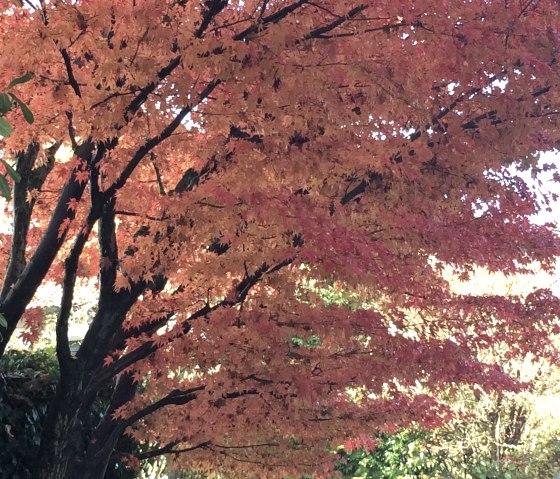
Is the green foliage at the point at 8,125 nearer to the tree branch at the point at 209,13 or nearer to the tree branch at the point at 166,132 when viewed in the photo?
the tree branch at the point at 209,13

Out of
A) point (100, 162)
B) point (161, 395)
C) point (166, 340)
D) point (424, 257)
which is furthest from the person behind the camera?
point (161, 395)

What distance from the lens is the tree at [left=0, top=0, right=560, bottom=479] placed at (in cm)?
348

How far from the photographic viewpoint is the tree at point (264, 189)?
11.4ft

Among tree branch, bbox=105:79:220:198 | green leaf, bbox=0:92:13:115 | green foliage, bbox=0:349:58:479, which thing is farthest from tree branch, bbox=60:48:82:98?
green foliage, bbox=0:349:58:479

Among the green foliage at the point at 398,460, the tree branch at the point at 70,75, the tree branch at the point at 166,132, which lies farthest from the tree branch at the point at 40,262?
the green foliage at the point at 398,460

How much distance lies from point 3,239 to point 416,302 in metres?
4.80

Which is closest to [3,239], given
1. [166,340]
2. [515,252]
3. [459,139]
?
[166,340]

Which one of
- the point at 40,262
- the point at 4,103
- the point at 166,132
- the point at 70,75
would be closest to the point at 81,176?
the point at 40,262

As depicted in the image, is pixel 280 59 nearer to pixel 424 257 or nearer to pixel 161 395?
pixel 424 257

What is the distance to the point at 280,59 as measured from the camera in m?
3.51

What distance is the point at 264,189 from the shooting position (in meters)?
4.09

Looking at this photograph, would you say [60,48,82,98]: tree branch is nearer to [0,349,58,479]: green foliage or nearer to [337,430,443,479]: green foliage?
[0,349,58,479]: green foliage

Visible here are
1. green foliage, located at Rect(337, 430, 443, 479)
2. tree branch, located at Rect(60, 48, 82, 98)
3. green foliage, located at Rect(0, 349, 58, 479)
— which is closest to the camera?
tree branch, located at Rect(60, 48, 82, 98)

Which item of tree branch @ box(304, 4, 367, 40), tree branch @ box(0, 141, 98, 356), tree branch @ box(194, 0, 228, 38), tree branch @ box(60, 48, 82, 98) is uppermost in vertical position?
tree branch @ box(304, 4, 367, 40)
